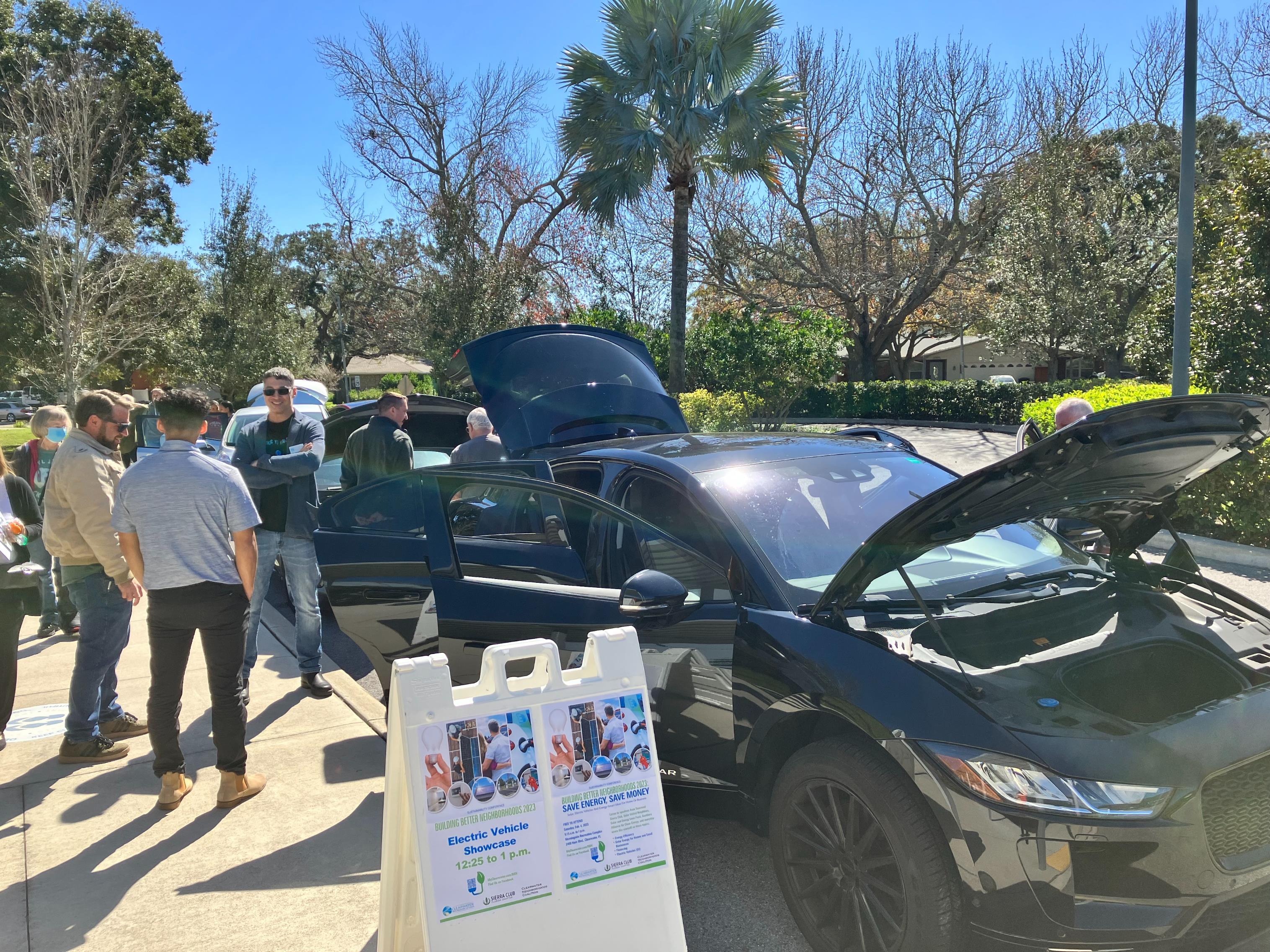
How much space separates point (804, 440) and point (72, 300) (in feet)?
76.3

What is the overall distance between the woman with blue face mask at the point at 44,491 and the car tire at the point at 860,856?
250 inches

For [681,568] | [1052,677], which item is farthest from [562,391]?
[1052,677]

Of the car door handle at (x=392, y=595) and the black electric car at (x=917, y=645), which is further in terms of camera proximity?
the car door handle at (x=392, y=595)

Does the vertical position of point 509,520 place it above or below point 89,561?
above

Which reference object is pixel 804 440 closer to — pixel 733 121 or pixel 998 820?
pixel 998 820

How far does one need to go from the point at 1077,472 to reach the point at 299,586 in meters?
4.53

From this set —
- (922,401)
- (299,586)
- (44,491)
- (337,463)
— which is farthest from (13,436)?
(299,586)

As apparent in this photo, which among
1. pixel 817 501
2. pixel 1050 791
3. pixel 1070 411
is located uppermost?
pixel 1070 411

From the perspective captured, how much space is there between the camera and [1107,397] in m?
12.4

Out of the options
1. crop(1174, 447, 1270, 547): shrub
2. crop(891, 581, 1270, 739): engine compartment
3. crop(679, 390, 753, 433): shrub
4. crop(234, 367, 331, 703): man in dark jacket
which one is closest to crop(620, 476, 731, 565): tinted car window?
crop(891, 581, 1270, 739): engine compartment

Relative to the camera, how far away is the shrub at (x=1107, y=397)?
39.9 ft

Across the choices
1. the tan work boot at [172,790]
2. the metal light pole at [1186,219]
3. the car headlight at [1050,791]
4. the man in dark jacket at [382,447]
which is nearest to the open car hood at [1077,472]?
the car headlight at [1050,791]

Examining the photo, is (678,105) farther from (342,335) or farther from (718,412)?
(342,335)

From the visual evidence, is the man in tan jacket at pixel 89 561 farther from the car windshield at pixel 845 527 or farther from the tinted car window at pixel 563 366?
the car windshield at pixel 845 527
